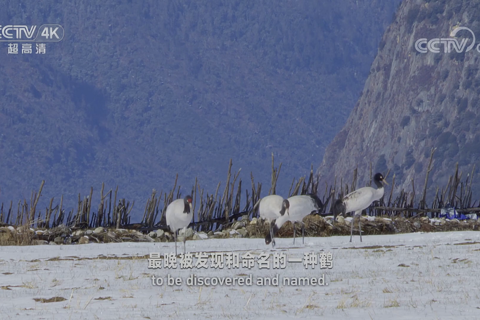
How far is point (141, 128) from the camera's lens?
18312 cm

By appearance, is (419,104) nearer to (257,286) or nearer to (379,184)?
(379,184)

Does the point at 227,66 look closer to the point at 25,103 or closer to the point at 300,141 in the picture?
the point at 300,141

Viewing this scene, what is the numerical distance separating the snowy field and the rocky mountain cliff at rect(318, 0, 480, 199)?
9418cm

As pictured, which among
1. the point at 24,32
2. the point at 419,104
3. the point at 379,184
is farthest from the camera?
the point at 24,32

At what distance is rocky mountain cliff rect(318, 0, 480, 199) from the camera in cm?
11400

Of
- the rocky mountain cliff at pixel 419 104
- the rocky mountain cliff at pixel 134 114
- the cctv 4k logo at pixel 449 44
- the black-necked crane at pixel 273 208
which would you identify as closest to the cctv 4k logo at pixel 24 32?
the rocky mountain cliff at pixel 134 114

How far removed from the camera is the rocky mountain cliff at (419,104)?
11400 cm

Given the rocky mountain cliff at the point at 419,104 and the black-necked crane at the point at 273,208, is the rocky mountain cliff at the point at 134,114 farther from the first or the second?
the black-necked crane at the point at 273,208

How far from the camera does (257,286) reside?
10.5m

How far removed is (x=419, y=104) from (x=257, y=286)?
375ft

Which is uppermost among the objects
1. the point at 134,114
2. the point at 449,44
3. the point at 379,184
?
the point at 449,44

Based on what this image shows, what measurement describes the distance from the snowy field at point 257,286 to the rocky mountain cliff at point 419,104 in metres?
94.2

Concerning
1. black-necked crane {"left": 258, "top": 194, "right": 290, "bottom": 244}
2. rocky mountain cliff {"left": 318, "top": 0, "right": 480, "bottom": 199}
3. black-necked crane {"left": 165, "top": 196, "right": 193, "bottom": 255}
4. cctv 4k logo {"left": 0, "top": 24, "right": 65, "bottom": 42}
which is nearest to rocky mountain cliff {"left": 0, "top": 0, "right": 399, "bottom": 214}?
cctv 4k logo {"left": 0, "top": 24, "right": 65, "bottom": 42}

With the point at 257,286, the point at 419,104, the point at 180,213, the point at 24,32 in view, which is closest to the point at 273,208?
the point at 180,213
